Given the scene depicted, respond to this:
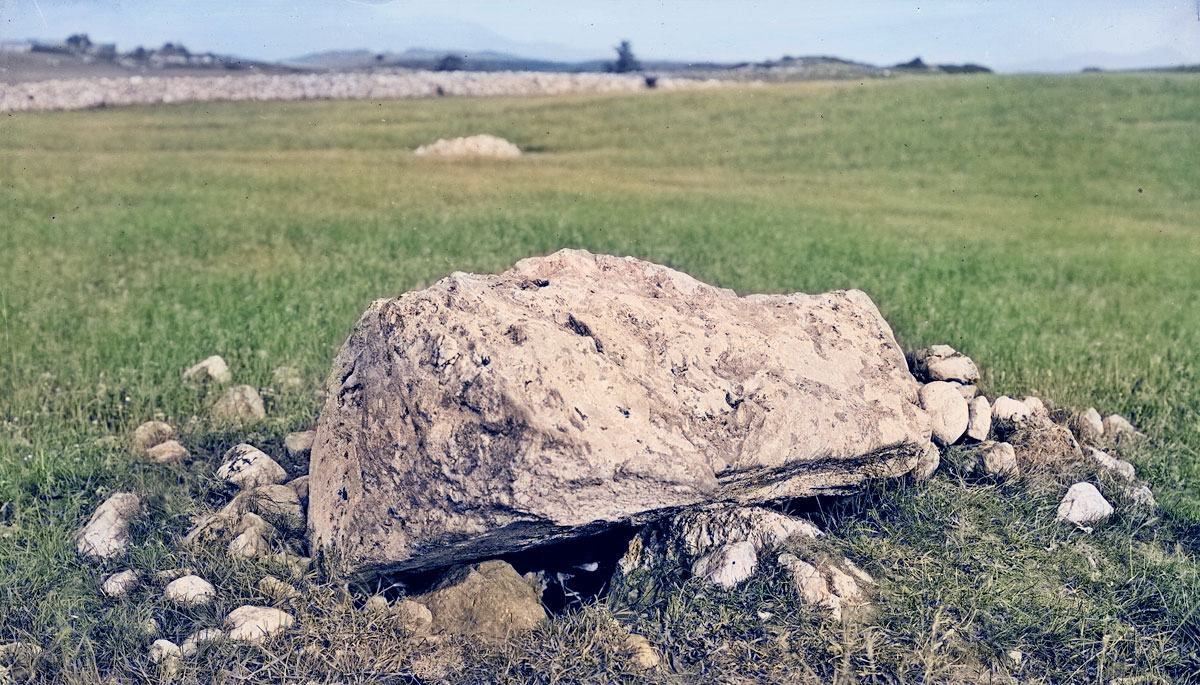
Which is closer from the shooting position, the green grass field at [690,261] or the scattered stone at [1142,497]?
the green grass field at [690,261]

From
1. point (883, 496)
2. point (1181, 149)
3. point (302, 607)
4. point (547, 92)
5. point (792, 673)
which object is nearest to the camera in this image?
point (792, 673)

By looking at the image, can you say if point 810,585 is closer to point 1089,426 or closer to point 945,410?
point 945,410

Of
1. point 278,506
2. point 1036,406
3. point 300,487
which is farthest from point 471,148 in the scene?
point 278,506

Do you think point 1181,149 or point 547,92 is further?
point 547,92

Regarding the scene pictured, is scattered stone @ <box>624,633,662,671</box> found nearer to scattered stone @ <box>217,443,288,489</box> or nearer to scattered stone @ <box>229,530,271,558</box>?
scattered stone @ <box>229,530,271,558</box>

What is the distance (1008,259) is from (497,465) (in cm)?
1091

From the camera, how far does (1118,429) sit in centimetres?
594

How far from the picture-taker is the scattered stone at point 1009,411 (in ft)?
18.0

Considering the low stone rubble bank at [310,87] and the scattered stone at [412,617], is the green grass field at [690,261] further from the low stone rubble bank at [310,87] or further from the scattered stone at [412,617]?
the low stone rubble bank at [310,87]

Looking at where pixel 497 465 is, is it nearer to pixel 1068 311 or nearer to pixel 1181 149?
pixel 1068 311

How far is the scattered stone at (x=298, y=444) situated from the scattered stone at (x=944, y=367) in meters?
3.74

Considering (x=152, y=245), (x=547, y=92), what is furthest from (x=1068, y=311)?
(x=547, y=92)

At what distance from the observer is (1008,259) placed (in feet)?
41.8

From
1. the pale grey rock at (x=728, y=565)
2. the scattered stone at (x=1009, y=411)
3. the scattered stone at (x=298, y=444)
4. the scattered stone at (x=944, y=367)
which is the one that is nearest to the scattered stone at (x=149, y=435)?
the scattered stone at (x=298, y=444)
